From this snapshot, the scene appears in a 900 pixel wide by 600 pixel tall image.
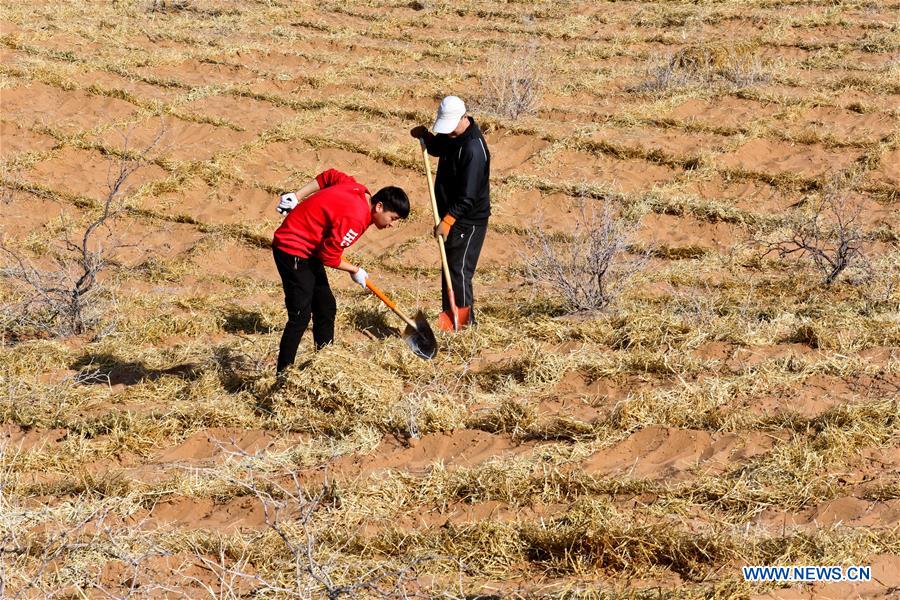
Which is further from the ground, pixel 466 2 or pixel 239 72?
pixel 466 2

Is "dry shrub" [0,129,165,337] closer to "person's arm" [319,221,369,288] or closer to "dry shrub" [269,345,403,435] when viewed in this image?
"person's arm" [319,221,369,288]

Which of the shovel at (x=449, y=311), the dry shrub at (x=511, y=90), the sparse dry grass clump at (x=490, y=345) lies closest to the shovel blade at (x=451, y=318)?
the shovel at (x=449, y=311)

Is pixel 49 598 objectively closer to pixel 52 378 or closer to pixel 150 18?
pixel 52 378

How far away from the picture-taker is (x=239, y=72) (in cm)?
1326

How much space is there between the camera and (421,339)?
578 cm

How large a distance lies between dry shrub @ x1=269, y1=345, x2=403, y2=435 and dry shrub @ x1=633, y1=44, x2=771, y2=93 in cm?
764

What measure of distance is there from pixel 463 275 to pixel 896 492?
3125mm

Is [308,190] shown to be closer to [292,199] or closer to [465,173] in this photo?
[292,199]

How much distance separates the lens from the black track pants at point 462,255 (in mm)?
6325

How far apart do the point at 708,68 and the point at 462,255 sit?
7.05 metres

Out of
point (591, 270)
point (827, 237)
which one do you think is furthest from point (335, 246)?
point (827, 237)

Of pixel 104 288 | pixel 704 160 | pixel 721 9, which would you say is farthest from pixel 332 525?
pixel 721 9

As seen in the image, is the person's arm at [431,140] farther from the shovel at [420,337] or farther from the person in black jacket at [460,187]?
the shovel at [420,337]

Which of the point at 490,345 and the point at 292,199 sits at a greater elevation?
the point at 292,199
